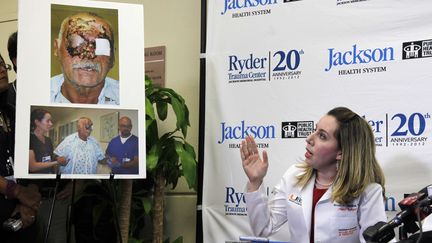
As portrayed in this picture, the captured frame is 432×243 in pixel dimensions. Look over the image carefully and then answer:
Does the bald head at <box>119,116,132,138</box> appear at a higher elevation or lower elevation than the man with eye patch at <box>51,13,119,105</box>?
A: lower

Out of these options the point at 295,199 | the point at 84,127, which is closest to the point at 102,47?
the point at 84,127

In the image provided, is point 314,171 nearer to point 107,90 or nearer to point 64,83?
point 107,90

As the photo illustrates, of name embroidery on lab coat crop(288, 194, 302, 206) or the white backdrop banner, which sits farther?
the white backdrop banner

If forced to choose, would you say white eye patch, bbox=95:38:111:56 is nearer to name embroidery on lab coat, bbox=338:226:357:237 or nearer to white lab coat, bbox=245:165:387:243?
white lab coat, bbox=245:165:387:243

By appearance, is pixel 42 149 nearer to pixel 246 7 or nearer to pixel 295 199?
pixel 295 199

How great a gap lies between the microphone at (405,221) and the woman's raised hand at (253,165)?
0.94 m

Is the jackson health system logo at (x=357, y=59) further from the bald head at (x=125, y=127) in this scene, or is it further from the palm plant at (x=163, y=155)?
the bald head at (x=125, y=127)

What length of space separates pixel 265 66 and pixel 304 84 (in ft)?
0.92

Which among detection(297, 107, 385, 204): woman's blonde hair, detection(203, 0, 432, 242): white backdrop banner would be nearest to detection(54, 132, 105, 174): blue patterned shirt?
detection(203, 0, 432, 242): white backdrop banner

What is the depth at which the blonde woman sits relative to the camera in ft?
7.22

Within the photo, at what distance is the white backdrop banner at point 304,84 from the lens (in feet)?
8.29

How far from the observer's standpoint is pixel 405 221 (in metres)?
1.49

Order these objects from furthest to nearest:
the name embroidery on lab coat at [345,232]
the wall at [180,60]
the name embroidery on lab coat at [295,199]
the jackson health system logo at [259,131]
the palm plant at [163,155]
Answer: the wall at [180,60], the palm plant at [163,155], the jackson health system logo at [259,131], the name embroidery on lab coat at [295,199], the name embroidery on lab coat at [345,232]

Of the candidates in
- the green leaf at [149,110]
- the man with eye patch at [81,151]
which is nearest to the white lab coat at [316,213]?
the man with eye patch at [81,151]
